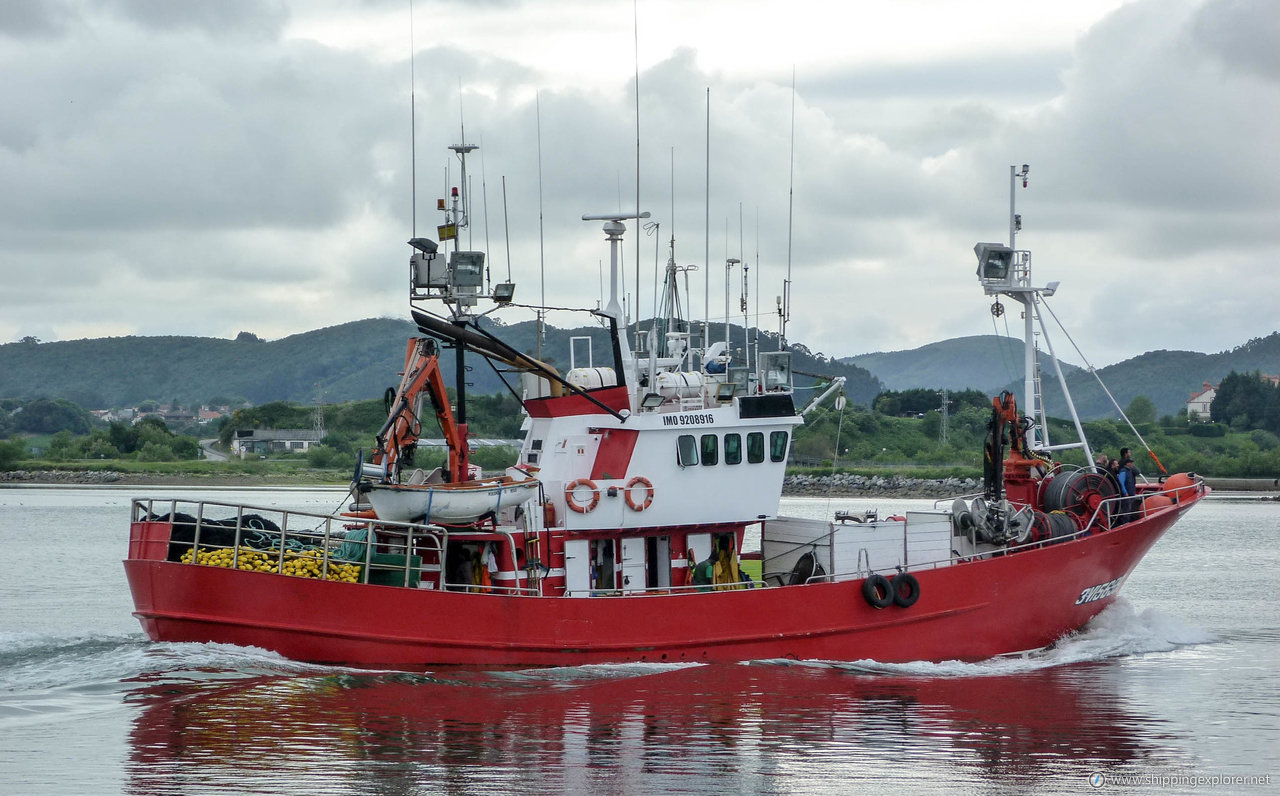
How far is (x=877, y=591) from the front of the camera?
18031mm

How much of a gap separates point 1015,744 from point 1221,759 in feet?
6.89

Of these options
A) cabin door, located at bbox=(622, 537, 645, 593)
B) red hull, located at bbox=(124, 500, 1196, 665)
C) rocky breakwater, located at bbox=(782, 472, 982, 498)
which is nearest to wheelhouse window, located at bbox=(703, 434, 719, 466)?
cabin door, located at bbox=(622, 537, 645, 593)

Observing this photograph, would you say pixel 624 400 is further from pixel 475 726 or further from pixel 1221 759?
pixel 1221 759

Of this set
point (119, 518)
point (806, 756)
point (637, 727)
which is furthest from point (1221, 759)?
point (119, 518)

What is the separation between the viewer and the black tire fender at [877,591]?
17984 millimetres

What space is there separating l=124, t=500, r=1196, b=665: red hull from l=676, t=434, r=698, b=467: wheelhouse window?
185 centimetres

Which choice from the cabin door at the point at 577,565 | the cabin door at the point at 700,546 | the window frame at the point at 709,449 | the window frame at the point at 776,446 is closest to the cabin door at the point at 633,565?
the cabin door at the point at 577,565

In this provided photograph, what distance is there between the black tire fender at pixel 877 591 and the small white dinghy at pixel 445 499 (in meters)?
4.73

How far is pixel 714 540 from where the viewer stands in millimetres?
18500

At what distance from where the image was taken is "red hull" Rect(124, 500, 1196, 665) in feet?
52.2

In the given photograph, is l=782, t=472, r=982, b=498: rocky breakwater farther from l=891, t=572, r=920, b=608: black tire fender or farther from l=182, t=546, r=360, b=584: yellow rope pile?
l=182, t=546, r=360, b=584: yellow rope pile

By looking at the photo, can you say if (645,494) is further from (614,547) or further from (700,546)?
(700,546)

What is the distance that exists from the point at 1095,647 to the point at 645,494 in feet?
26.6

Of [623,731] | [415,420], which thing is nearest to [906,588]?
[623,731]
